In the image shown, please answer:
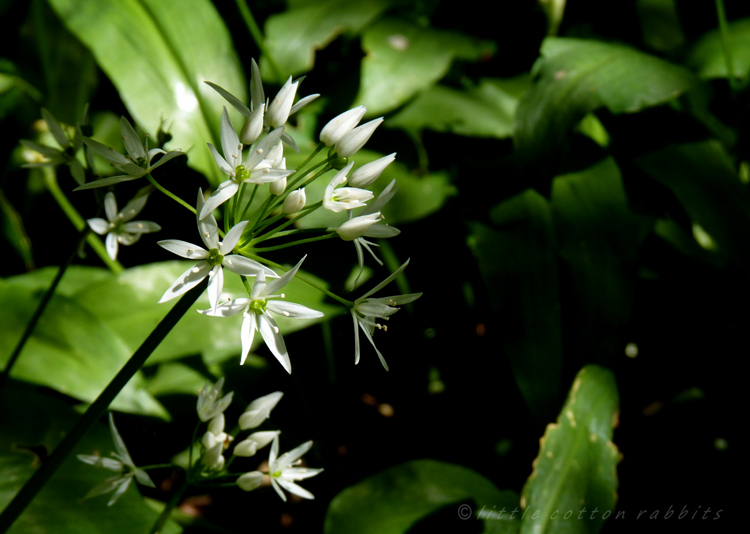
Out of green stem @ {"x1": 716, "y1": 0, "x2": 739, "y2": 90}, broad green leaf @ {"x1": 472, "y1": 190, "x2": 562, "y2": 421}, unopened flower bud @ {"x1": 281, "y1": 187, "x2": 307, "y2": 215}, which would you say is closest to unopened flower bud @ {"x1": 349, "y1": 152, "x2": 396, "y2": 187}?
unopened flower bud @ {"x1": 281, "y1": 187, "x2": 307, "y2": 215}

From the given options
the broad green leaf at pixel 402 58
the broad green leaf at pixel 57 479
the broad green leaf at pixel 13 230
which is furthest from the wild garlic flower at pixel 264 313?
the broad green leaf at pixel 13 230

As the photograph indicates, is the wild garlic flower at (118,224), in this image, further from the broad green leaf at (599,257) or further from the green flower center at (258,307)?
the broad green leaf at (599,257)

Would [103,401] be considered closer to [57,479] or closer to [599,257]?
[57,479]

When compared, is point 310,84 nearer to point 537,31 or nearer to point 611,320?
point 537,31

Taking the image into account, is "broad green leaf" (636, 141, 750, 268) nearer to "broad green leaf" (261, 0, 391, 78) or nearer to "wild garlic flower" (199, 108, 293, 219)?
"broad green leaf" (261, 0, 391, 78)

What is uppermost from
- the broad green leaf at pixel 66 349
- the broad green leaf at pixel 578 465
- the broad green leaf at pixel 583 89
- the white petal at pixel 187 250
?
the white petal at pixel 187 250

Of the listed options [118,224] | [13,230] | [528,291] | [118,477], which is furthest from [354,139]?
[13,230]

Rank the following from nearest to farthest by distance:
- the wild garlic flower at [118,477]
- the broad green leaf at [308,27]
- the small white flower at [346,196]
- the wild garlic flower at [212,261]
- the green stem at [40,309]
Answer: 1. the wild garlic flower at [212,261]
2. the small white flower at [346,196]
3. the wild garlic flower at [118,477]
4. the green stem at [40,309]
5. the broad green leaf at [308,27]
